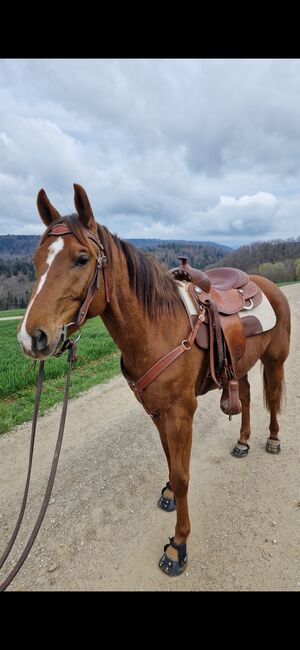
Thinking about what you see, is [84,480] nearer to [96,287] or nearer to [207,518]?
[207,518]

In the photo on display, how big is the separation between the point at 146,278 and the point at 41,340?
2.89ft

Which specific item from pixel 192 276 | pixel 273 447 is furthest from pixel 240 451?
pixel 192 276

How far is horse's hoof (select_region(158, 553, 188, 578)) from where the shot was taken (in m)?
2.19

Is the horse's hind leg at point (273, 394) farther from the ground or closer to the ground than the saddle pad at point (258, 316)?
closer to the ground

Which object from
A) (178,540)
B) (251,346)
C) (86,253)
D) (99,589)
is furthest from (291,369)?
(86,253)

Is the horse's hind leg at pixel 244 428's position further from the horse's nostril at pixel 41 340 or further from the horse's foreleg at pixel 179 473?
the horse's nostril at pixel 41 340

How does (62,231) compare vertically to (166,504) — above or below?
above

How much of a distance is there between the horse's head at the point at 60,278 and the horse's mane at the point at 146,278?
0.14 m

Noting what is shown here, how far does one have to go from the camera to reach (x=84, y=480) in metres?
3.15

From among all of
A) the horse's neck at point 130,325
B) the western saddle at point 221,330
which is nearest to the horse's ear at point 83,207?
the horse's neck at point 130,325

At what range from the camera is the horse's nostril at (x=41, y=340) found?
144 cm

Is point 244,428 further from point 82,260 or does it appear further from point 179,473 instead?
point 82,260

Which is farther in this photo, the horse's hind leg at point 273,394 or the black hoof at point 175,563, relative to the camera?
the horse's hind leg at point 273,394

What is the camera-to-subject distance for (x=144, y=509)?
109 inches
